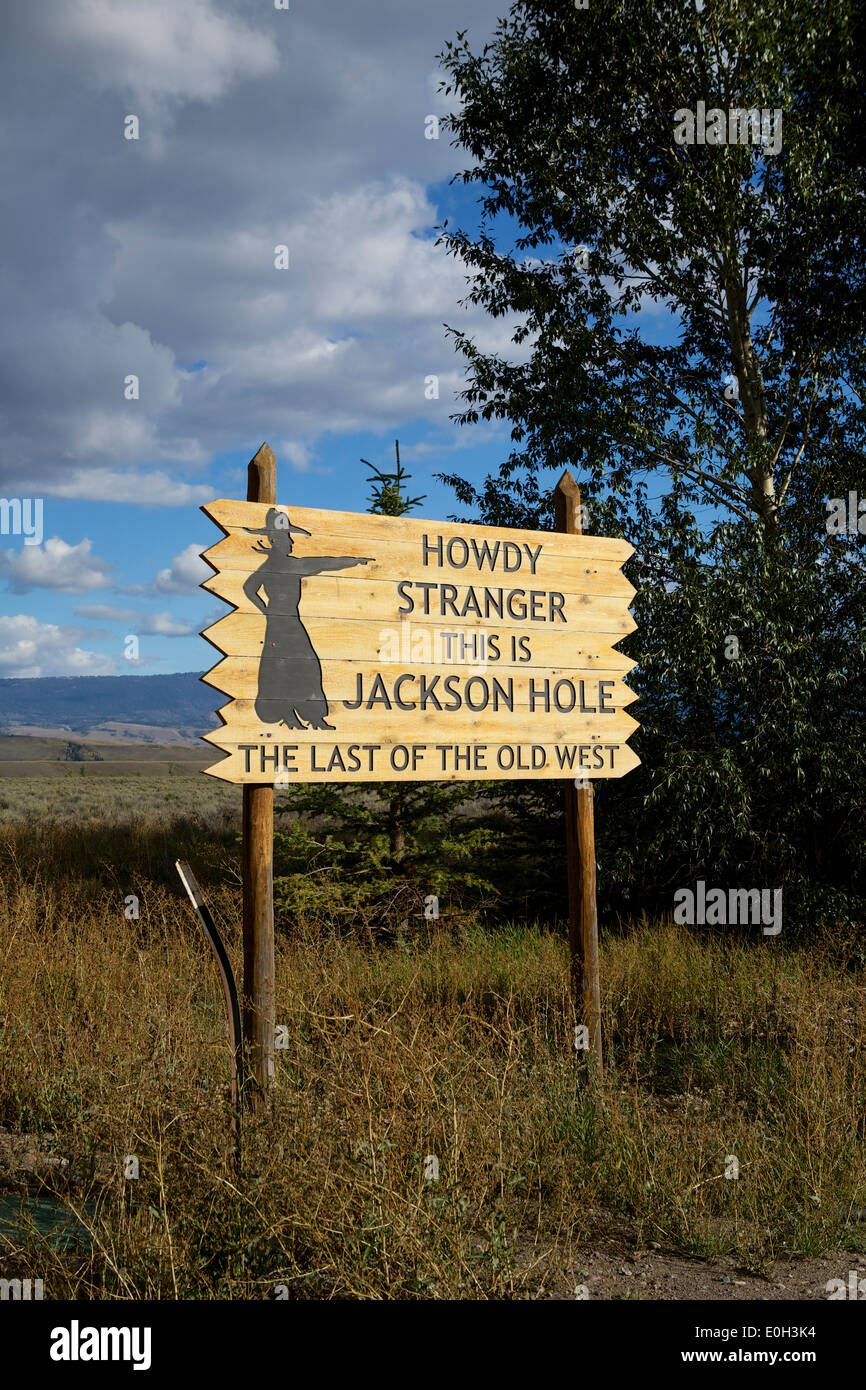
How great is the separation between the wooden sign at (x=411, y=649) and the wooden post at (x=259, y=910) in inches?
7.1

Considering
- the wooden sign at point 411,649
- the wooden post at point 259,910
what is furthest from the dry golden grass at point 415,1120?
the wooden sign at point 411,649

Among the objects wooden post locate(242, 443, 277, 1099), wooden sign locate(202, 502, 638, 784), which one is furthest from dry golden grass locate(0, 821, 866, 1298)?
wooden sign locate(202, 502, 638, 784)

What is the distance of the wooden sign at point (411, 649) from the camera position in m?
4.82

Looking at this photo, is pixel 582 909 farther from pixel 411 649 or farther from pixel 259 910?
pixel 259 910

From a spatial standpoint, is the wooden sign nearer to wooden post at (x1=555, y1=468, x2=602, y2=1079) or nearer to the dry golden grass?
wooden post at (x1=555, y1=468, x2=602, y2=1079)

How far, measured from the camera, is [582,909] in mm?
5973

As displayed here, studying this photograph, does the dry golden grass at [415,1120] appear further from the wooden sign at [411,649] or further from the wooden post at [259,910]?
the wooden sign at [411,649]

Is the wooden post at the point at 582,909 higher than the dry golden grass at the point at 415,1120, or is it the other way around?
the wooden post at the point at 582,909

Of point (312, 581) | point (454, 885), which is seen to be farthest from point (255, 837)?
point (454, 885)

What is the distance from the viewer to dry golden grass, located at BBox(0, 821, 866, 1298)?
130 inches

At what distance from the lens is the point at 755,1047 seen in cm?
596

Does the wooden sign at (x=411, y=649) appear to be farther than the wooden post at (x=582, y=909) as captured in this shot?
No

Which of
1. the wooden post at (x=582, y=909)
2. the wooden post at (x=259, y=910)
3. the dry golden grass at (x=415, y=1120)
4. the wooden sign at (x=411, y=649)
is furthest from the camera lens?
the wooden post at (x=582, y=909)
